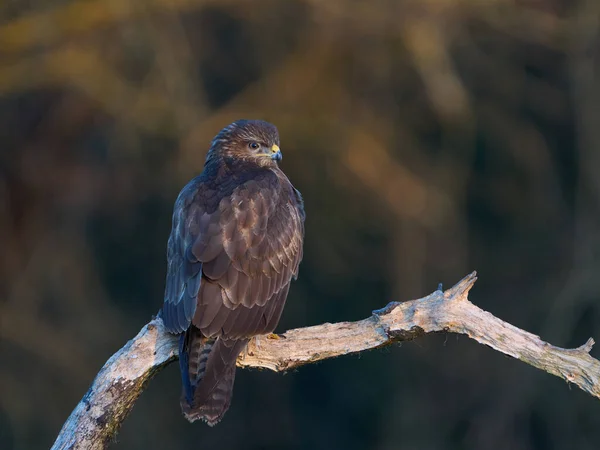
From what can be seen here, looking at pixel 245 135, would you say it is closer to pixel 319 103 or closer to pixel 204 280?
pixel 204 280

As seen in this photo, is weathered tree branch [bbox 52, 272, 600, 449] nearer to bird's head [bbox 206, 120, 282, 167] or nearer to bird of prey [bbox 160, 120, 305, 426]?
bird of prey [bbox 160, 120, 305, 426]

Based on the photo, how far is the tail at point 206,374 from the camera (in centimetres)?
508

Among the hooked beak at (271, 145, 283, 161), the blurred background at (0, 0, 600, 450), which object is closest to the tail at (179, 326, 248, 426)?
the hooked beak at (271, 145, 283, 161)

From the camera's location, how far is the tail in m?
5.08

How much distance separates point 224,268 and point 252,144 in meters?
1.17

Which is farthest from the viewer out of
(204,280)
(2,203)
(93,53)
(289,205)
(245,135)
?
(2,203)

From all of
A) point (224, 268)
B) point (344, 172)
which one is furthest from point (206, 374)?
point (344, 172)

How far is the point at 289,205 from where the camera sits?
6047mm

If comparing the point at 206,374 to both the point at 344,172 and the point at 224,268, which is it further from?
the point at 344,172

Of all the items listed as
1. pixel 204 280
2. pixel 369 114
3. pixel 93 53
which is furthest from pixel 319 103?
pixel 204 280

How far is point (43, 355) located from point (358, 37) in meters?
4.12

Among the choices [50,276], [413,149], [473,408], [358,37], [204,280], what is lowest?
[473,408]

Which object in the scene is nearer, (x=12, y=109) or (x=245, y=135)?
(x=245, y=135)

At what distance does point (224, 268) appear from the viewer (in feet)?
18.0
